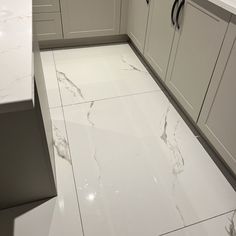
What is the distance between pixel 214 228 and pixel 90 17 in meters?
2.20

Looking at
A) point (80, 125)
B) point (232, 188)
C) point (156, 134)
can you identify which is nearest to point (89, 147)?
point (80, 125)

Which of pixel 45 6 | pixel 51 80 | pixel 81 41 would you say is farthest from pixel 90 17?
pixel 51 80

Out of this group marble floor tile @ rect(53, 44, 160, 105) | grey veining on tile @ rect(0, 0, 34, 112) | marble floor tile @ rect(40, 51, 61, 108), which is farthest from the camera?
marble floor tile @ rect(53, 44, 160, 105)

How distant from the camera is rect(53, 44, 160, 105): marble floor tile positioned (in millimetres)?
2119

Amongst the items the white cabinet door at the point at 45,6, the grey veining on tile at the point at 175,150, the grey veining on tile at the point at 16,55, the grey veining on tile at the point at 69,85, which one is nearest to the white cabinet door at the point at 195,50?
the grey veining on tile at the point at 175,150

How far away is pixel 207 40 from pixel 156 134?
2.36 feet

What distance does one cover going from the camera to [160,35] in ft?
6.40

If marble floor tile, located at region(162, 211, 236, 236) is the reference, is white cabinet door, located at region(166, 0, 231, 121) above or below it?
above

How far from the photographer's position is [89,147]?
64.7 inches

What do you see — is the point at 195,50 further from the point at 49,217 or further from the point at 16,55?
the point at 49,217

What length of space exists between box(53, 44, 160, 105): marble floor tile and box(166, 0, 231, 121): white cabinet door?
472 mm

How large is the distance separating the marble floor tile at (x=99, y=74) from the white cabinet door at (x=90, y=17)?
20cm

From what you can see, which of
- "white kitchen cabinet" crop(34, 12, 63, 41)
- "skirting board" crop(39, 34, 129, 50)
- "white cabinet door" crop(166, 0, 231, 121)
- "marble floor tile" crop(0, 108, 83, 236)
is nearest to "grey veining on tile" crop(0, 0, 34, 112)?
"marble floor tile" crop(0, 108, 83, 236)

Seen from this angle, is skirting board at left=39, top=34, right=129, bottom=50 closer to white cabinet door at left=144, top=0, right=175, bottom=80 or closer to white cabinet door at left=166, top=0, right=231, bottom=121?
white cabinet door at left=144, top=0, right=175, bottom=80
